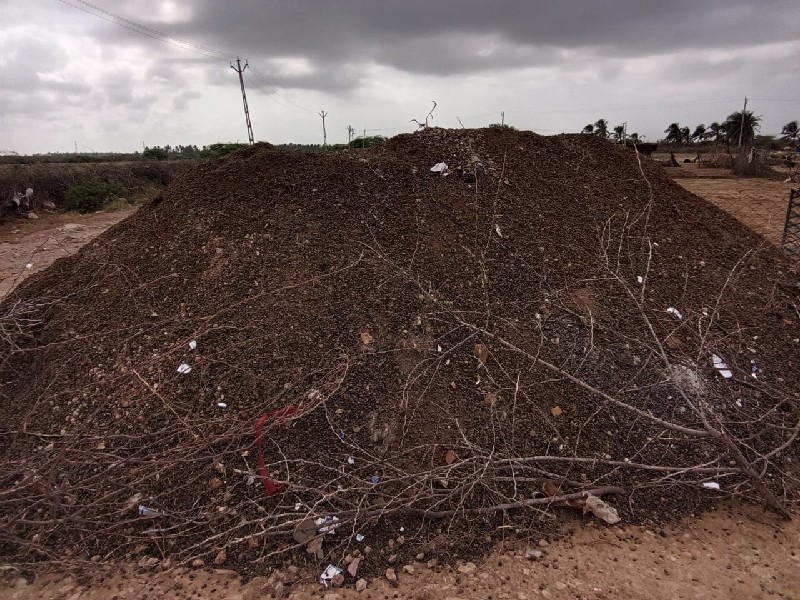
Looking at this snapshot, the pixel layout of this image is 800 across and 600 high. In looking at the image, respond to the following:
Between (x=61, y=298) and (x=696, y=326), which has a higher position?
(x=61, y=298)

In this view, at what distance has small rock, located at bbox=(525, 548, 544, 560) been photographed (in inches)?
91.8

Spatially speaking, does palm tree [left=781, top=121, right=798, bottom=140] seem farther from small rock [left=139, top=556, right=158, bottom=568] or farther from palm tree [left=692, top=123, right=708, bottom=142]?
small rock [left=139, top=556, right=158, bottom=568]

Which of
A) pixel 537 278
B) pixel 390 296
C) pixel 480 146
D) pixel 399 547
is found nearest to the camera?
pixel 399 547

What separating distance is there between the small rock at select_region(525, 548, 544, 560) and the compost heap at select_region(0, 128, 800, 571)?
0.12m

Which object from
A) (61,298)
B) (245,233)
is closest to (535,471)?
(245,233)

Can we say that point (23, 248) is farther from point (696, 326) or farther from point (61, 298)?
point (696, 326)

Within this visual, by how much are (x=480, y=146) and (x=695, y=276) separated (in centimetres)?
231

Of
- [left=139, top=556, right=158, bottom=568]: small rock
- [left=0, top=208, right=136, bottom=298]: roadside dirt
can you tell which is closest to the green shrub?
[left=0, top=208, right=136, bottom=298]: roadside dirt

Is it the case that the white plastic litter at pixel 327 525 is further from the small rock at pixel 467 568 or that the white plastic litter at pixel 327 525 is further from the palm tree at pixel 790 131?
the palm tree at pixel 790 131

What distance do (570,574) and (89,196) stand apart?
1497cm

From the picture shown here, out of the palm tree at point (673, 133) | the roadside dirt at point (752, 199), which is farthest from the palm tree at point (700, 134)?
the roadside dirt at point (752, 199)

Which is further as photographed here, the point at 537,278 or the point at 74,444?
the point at 537,278

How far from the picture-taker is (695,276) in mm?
4105

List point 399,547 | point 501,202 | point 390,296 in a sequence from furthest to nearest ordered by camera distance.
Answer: point 501,202 → point 390,296 → point 399,547
